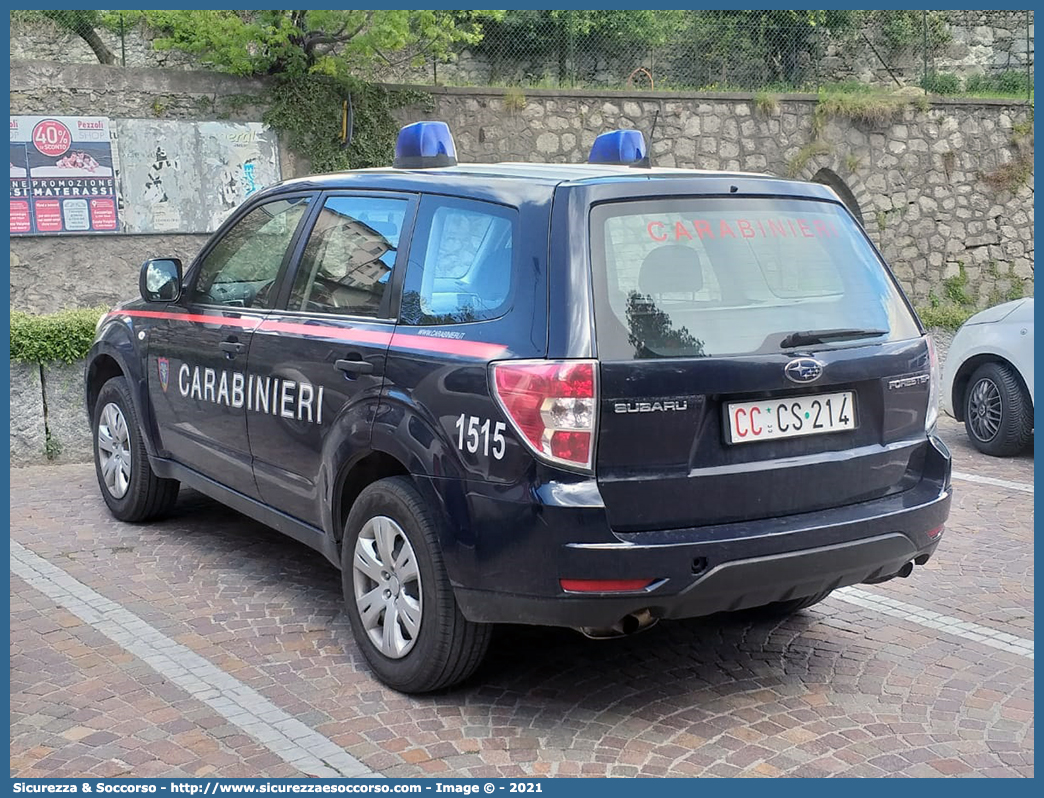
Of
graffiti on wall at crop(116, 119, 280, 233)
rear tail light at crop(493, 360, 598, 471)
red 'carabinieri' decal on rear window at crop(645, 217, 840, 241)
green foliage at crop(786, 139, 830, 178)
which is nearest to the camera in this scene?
rear tail light at crop(493, 360, 598, 471)

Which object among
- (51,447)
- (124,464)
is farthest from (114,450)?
(51,447)

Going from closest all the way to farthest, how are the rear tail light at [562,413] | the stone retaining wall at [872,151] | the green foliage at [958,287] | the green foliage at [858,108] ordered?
the rear tail light at [562,413] → the stone retaining wall at [872,151] → the green foliage at [858,108] → the green foliage at [958,287]

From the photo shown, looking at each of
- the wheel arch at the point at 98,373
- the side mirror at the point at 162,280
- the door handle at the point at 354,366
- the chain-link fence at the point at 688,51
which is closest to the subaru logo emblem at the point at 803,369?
the door handle at the point at 354,366

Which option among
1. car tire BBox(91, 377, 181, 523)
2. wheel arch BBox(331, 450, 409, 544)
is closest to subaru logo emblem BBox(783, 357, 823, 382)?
wheel arch BBox(331, 450, 409, 544)

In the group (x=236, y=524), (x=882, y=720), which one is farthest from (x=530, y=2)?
(x=882, y=720)

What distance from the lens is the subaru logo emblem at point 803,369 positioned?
394 cm

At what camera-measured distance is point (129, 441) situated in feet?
21.4

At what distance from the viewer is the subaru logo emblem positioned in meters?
3.94

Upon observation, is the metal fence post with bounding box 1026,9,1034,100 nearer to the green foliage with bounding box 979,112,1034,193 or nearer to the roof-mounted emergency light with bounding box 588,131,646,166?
the green foliage with bounding box 979,112,1034,193

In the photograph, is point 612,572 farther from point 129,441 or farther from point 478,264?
point 129,441

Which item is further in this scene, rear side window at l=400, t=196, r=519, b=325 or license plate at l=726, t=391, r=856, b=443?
rear side window at l=400, t=196, r=519, b=325

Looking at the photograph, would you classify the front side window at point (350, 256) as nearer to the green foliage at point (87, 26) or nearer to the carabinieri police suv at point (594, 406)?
the carabinieri police suv at point (594, 406)

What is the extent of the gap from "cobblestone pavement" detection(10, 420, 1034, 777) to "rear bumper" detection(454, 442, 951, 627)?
0.45 m

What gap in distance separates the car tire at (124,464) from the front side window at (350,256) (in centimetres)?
187
